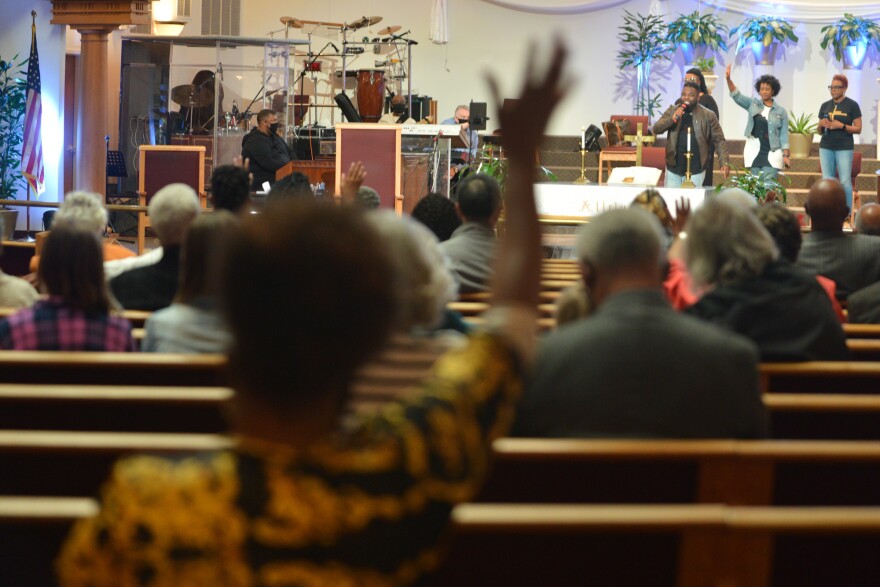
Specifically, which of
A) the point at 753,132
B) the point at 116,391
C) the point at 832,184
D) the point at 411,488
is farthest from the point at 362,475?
the point at 753,132

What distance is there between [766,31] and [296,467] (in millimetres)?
15732

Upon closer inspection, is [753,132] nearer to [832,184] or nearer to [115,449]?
[832,184]

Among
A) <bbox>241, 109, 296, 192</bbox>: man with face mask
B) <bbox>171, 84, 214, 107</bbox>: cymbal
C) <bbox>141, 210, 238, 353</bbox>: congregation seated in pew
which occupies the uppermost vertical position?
<bbox>171, 84, 214, 107</bbox>: cymbal

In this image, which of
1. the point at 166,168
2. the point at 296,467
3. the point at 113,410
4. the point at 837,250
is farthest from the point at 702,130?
the point at 296,467

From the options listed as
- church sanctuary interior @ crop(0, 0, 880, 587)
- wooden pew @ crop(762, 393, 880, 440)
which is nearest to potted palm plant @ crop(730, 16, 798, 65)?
church sanctuary interior @ crop(0, 0, 880, 587)

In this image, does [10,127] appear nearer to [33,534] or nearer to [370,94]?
[370,94]

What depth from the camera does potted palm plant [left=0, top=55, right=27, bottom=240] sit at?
11.8 meters

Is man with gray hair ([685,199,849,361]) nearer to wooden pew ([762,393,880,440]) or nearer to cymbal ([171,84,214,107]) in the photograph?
wooden pew ([762,393,880,440])

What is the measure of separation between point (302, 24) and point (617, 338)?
1419cm

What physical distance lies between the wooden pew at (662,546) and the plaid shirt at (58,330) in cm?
170

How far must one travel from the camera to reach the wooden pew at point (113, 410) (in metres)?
2.29

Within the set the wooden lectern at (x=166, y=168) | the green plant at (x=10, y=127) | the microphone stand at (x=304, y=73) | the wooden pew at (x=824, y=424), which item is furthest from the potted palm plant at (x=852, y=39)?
the wooden pew at (x=824, y=424)

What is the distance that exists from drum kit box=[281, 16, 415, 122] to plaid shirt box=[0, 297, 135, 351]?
1011 centimetres

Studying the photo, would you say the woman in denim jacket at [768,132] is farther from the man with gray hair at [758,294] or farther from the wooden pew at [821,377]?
the wooden pew at [821,377]
